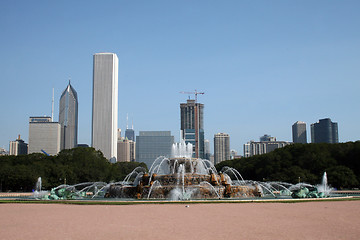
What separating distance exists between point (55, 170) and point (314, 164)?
50.5 m

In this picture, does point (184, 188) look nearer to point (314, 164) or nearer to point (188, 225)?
point (188, 225)

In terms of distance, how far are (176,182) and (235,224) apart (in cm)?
2139

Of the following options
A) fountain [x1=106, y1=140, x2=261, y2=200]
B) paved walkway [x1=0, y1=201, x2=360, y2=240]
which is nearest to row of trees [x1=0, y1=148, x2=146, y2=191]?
fountain [x1=106, y1=140, x2=261, y2=200]

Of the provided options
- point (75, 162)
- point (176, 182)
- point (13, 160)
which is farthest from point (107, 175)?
point (176, 182)

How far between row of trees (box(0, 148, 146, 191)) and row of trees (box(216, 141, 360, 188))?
121 ft

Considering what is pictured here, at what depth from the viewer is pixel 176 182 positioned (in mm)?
38500

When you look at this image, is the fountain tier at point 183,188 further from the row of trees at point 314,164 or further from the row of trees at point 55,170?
the row of trees at point 314,164

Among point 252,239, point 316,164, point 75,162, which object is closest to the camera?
point 252,239

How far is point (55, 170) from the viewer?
257ft

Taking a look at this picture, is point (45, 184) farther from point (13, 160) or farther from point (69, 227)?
point (69, 227)

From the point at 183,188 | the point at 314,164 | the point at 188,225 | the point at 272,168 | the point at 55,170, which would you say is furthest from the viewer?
the point at 272,168

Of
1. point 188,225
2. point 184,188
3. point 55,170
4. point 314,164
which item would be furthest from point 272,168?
point 188,225

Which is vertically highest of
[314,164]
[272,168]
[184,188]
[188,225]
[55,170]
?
[314,164]

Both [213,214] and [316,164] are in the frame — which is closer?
[213,214]
